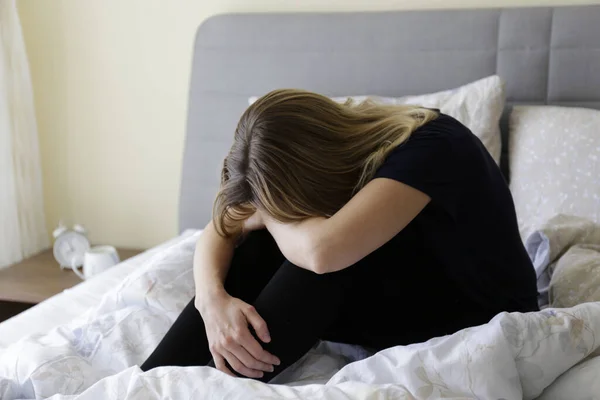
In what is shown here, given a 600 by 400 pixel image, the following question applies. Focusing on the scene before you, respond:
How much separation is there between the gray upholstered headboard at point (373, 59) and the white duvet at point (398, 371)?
0.90 meters

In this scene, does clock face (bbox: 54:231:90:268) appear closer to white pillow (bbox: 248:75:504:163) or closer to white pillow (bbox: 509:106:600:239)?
white pillow (bbox: 248:75:504:163)

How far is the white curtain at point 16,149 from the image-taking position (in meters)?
2.36

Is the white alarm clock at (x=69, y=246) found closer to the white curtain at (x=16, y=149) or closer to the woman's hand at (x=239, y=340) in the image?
the white curtain at (x=16, y=149)

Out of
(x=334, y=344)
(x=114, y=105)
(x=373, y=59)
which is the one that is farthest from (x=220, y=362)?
(x=114, y=105)

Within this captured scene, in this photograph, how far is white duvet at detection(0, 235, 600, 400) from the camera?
3.33 feet

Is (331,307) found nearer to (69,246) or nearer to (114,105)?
(69,246)

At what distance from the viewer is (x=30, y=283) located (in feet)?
7.30

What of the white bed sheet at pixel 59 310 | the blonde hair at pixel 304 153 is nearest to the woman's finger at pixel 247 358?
the blonde hair at pixel 304 153

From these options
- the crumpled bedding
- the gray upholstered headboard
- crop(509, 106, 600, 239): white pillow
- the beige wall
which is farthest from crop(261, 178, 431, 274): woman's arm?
the beige wall

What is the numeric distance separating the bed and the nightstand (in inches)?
10.6

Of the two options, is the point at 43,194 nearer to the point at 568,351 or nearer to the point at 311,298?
the point at 311,298

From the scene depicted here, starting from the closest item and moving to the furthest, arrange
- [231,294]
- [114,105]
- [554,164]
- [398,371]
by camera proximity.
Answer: [398,371]
[231,294]
[554,164]
[114,105]

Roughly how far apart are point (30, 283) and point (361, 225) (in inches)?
56.3

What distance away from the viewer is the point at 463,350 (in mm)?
1080
